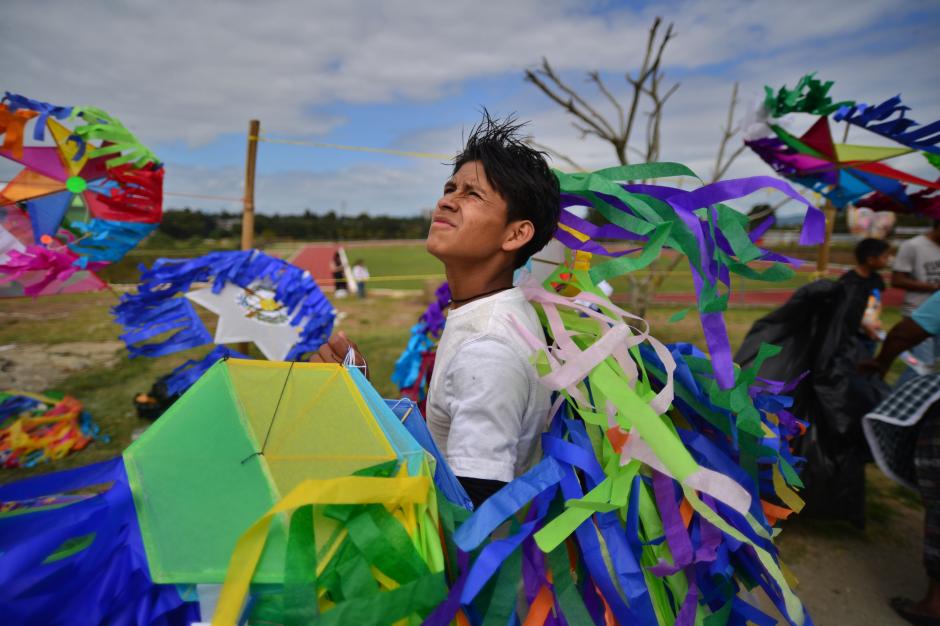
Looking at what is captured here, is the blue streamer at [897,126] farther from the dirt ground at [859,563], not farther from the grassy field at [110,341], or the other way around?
the grassy field at [110,341]

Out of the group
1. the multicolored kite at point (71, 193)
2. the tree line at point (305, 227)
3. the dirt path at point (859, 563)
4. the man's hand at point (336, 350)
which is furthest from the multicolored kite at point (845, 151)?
the tree line at point (305, 227)

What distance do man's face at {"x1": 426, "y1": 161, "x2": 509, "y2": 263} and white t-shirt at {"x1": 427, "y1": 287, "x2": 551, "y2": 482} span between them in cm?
14

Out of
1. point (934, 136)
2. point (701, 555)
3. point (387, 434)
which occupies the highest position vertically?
point (934, 136)

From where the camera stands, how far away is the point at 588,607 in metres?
1.18

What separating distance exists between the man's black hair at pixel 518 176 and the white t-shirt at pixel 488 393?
0.24 metres

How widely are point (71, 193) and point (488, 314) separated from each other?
3.50 metres

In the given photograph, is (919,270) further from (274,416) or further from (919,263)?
(274,416)

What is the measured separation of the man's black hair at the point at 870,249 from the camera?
3348mm

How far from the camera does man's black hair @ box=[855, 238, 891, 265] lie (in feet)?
11.0

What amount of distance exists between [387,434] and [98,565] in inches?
20.1

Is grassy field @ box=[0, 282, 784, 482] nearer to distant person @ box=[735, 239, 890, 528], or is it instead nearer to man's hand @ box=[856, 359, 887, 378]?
distant person @ box=[735, 239, 890, 528]

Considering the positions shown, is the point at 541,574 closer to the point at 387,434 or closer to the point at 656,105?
the point at 387,434

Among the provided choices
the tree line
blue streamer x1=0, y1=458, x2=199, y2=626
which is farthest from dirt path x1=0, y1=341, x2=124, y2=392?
the tree line

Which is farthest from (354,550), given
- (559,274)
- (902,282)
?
(902,282)
